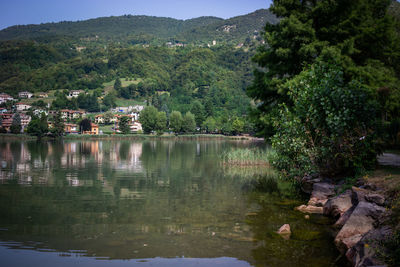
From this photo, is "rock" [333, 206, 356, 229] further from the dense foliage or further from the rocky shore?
the dense foliage

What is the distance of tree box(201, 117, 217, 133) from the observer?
512ft

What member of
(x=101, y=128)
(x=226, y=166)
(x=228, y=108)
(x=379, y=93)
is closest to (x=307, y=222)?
(x=379, y=93)

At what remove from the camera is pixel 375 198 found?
35.9ft

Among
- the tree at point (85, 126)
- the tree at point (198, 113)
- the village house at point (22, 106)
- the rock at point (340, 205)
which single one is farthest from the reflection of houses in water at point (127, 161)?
the village house at point (22, 106)

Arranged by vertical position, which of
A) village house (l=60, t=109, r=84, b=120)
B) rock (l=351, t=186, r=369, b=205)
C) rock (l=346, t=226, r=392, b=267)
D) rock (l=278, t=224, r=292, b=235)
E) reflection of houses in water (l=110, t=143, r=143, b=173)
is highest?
village house (l=60, t=109, r=84, b=120)

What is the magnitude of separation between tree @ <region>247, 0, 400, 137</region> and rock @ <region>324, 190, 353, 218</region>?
913cm

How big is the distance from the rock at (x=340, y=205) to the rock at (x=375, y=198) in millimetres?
2136

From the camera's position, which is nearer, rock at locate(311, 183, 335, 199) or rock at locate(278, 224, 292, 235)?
rock at locate(278, 224, 292, 235)

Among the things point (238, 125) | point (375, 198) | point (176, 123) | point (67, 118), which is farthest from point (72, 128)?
point (375, 198)

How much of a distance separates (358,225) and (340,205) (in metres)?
3.45

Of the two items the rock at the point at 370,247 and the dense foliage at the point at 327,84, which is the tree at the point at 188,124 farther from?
the rock at the point at 370,247

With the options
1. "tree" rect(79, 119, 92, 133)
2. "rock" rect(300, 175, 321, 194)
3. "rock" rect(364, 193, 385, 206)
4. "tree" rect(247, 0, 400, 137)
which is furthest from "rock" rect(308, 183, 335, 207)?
"tree" rect(79, 119, 92, 133)

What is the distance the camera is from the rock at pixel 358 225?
32.8ft

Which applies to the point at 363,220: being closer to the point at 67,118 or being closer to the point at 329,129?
the point at 329,129
